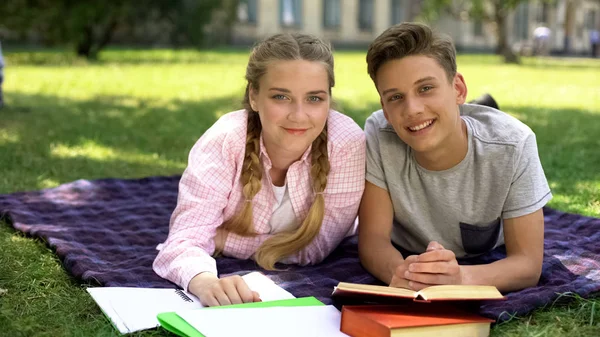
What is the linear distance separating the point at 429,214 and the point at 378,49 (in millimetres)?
747

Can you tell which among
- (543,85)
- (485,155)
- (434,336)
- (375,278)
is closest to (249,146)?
(375,278)

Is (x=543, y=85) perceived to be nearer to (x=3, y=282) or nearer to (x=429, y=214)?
(x=429, y=214)

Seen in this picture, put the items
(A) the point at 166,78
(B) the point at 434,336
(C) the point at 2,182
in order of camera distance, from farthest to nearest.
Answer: (A) the point at 166,78
(C) the point at 2,182
(B) the point at 434,336

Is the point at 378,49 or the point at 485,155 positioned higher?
the point at 378,49

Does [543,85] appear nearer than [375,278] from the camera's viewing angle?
No

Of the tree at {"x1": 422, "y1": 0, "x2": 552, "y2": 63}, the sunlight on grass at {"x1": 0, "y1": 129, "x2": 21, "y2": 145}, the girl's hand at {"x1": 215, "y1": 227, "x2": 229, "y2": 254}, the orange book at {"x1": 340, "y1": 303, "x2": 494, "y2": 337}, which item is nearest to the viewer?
the orange book at {"x1": 340, "y1": 303, "x2": 494, "y2": 337}

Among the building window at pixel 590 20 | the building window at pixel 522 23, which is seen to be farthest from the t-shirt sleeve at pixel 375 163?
the building window at pixel 590 20

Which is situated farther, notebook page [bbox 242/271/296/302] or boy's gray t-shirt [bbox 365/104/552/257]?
boy's gray t-shirt [bbox 365/104/552/257]

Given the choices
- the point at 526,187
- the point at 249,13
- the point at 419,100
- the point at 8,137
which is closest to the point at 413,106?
the point at 419,100

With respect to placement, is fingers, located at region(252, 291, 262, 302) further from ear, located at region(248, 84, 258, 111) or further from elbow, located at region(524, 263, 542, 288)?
elbow, located at region(524, 263, 542, 288)

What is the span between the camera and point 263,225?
338cm

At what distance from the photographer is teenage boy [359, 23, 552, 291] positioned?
2.92 m

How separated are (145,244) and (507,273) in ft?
5.69

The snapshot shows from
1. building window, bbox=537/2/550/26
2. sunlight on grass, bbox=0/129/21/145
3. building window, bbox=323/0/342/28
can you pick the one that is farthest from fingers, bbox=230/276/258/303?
building window, bbox=537/2/550/26
